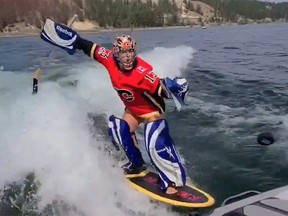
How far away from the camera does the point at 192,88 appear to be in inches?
518

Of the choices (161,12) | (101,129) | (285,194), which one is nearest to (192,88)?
(101,129)

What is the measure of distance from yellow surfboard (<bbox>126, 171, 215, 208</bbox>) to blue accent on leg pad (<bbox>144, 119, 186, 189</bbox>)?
0.41 feet

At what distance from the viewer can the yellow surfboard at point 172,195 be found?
5237mm

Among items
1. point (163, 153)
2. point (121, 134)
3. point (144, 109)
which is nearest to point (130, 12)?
point (144, 109)

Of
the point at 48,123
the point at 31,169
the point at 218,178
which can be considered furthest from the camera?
the point at 48,123

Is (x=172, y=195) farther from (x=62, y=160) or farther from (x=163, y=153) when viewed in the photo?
(x=62, y=160)

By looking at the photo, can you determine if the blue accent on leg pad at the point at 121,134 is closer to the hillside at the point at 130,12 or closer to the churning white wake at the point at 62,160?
the churning white wake at the point at 62,160

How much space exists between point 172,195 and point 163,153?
487 millimetres

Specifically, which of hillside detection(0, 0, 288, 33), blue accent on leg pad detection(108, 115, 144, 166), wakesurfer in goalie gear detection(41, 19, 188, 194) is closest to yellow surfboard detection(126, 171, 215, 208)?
wakesurfer in goalie gear detection(41, 19, 188, 194)

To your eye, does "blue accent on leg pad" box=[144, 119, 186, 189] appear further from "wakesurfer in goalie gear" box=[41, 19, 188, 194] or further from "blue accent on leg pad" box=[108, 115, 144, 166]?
"blue accent on leg pad" box=[108, 115, 144, 166]

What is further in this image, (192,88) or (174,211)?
(192,88)

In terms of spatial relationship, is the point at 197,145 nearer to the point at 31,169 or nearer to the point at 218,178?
the point at 218,178

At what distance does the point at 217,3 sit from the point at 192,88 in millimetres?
160579

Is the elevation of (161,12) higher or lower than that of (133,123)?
lower
